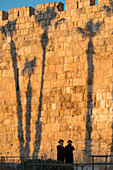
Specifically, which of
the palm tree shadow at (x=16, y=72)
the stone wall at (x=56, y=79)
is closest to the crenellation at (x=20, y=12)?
the stone wall at (x=56, y=79)

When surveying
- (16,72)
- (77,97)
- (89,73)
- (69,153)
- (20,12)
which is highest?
(20,12)

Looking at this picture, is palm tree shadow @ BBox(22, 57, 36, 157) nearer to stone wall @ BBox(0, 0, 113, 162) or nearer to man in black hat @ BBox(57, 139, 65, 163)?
stone wall @ BBox(0, 0, 113, 162)

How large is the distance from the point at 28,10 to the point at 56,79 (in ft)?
9.92

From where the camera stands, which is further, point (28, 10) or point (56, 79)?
point (28, 10)

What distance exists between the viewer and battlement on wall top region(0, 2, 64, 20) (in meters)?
15.0

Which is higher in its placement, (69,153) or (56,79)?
(56,79)

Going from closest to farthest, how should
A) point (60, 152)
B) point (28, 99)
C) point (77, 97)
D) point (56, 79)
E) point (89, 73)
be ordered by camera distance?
point (60, 152) → point (89, 73) → point (77, 97) → point (56, 79) → point (28, 99)

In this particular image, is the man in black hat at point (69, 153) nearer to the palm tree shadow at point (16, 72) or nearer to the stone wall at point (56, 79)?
the stone wall at point (56, 79)

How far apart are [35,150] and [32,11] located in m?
5.30

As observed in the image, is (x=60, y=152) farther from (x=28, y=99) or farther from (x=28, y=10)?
(x=28, y=10)

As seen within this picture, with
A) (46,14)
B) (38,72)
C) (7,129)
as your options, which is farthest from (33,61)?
(7,129)

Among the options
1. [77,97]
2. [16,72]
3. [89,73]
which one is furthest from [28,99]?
[89,73]

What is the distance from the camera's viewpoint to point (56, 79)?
571 inches

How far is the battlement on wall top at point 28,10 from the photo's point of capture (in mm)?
14969
